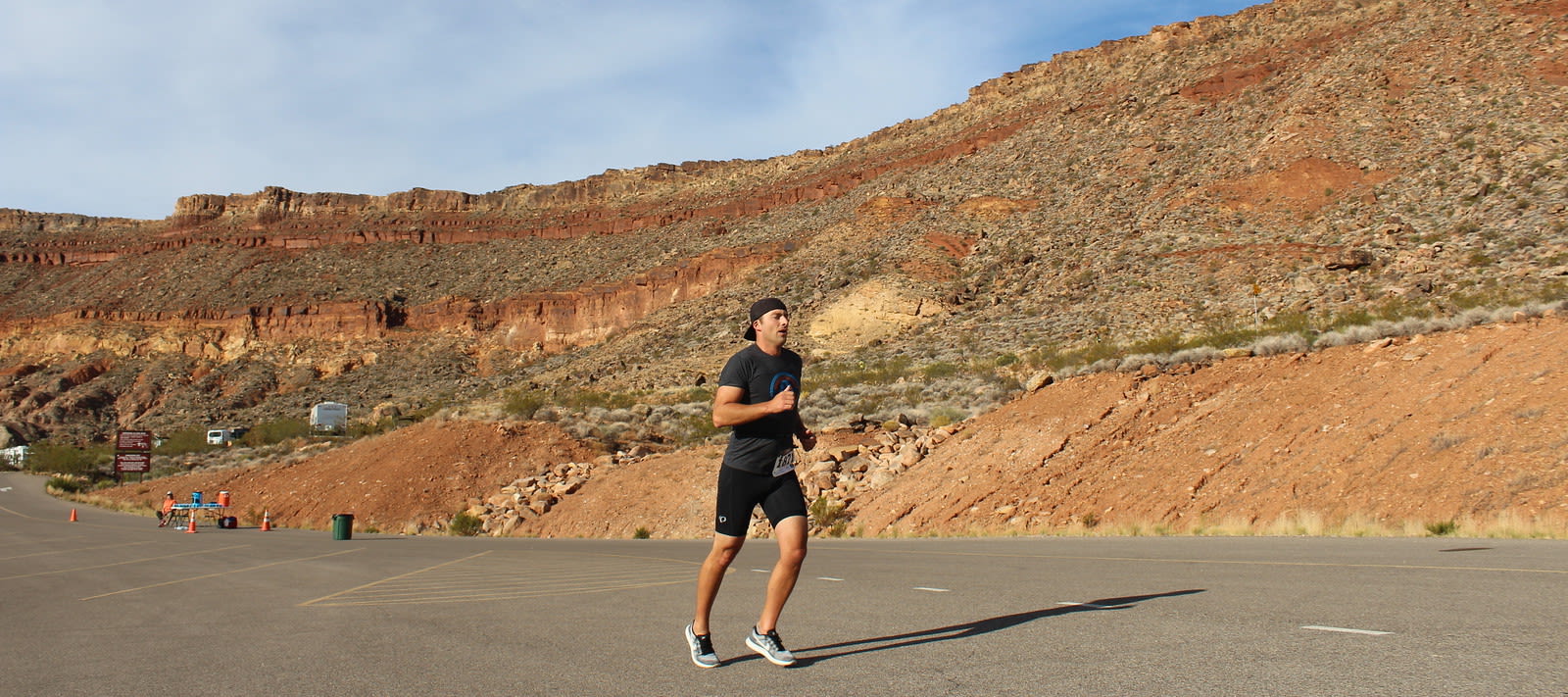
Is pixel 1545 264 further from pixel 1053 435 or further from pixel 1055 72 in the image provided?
pixel 1055 72

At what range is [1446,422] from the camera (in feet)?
43.8

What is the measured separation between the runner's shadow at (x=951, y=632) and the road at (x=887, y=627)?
0.10ft

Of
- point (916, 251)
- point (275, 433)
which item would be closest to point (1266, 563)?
point (916, 251)

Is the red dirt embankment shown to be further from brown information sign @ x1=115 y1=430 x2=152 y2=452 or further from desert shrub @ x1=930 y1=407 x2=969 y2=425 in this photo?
brown information sign @ x1=115 y1=430 x2=152 y2=452

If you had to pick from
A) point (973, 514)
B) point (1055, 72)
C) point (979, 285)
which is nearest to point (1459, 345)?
point (973, 514)

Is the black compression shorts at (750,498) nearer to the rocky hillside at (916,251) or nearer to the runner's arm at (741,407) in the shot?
the runner's arm at (741,407)

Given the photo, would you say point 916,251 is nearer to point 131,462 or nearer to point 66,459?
point 131,462

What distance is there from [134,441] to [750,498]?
51126 mm

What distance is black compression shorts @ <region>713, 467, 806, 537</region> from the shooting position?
16.1 feet

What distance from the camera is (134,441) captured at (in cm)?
4553

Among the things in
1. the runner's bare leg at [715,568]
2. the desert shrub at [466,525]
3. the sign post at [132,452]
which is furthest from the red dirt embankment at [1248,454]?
the sign post at [132,452]

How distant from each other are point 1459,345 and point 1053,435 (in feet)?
22.5

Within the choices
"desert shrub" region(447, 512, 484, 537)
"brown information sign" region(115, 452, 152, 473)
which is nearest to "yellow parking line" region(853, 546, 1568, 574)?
"desert shrub" region(447, 512, 484, 537)


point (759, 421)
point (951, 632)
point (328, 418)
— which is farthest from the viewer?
point (328, 418)
